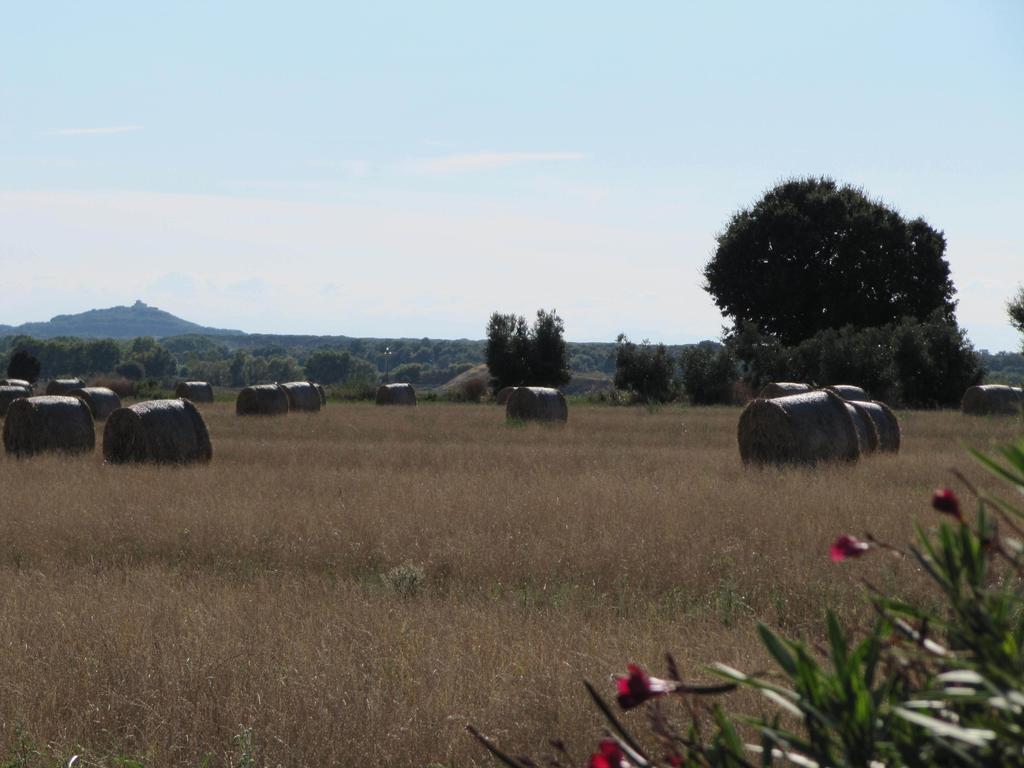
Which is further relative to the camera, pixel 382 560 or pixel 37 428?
pixel 37 428

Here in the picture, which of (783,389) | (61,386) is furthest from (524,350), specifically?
(783,389)

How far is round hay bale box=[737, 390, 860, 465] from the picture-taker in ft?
64.6

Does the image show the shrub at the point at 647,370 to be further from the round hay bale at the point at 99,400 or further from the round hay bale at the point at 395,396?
the round hay bale at the point at 99,400

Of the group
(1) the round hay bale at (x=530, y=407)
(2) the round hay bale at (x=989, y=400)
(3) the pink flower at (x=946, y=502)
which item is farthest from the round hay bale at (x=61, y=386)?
(3) the pink flower at (x=946, y=502)

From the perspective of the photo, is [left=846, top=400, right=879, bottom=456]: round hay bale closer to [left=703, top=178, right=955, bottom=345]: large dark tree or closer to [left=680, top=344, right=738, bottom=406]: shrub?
[left=680, top=344, right=738, bottom=406]: shrub

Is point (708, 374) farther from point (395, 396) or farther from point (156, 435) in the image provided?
point (156, 435)

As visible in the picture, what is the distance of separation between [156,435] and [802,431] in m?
10.9

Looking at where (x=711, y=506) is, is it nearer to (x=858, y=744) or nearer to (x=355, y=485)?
(x=355, y=485)

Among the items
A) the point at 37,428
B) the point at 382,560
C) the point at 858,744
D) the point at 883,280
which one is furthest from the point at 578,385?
the point at 858,744

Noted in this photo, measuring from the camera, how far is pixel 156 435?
21.0 m

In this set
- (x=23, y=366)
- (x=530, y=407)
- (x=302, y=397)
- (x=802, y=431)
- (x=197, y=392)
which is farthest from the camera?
(x=23, y=366)

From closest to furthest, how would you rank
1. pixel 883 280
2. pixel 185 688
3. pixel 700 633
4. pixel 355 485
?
pixel 185 688
pixel 700 633
pixel 355 485
pixel 883 280

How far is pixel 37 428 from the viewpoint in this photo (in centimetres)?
2250

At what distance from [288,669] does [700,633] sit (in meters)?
2.63
